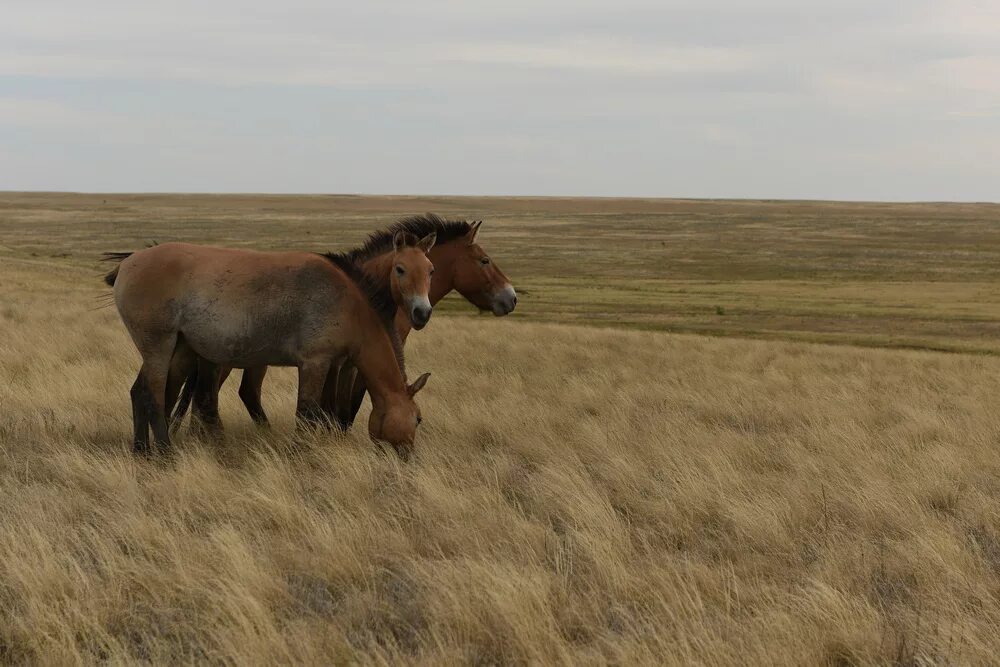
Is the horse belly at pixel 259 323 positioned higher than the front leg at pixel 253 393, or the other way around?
the horse belly at pixel 259 323

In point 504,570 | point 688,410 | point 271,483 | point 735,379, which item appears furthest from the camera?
point 735,379

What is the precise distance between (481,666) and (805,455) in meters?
4.97

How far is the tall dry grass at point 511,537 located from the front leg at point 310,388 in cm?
20

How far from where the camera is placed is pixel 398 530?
5.51 meters

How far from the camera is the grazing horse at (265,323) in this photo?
7.14 metres

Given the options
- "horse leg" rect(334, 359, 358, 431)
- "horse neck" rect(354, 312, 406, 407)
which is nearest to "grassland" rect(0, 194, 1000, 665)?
"horse neck" rect(354, 312, 406, 407)

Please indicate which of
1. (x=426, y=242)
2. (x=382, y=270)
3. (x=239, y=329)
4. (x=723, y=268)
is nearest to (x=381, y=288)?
(x=382, y=270)

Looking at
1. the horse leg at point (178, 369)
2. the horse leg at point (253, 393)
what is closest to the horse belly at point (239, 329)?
the horse leg at point (178, 369)

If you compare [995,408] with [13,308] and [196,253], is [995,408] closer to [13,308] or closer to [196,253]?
[196,253]

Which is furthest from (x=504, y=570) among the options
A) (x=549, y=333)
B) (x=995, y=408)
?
(x=549, y=333)

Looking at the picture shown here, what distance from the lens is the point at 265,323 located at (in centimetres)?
718

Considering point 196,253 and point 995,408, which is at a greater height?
point 196,253

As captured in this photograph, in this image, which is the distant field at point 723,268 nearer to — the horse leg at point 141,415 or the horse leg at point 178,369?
the horse leg at point 178,369

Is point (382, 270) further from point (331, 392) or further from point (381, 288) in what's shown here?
point (331, 392)
